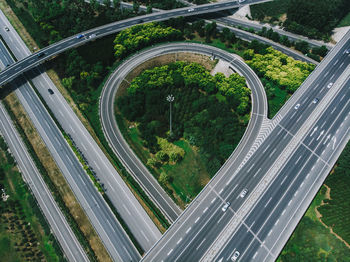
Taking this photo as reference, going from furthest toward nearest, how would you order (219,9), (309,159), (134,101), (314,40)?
(219,9) → (314,40) → (134,101) → (309,159)

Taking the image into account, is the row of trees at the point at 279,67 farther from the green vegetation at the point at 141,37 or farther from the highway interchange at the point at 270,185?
the green vegetation at the point at 141,37

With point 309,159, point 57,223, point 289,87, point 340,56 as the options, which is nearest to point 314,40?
point 340,56

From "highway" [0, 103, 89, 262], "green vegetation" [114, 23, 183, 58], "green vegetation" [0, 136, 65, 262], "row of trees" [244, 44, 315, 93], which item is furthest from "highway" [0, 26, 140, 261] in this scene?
"row of trees" [244, 44, 315, 93]

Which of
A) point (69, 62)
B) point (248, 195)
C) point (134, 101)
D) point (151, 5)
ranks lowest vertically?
point (248, 195)

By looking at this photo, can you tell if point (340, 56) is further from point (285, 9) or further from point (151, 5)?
point (151, 5)

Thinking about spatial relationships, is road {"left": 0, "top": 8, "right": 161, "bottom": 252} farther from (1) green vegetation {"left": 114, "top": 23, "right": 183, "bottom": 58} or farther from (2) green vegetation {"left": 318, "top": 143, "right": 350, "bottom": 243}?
(2) green vegetation {"left": 318, "top": 143, "right": 350, "bottom": 243}

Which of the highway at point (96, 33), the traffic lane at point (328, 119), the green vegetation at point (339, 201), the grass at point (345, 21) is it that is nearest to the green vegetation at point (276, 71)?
the traffic lane at point (328, 119)
